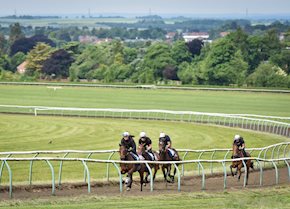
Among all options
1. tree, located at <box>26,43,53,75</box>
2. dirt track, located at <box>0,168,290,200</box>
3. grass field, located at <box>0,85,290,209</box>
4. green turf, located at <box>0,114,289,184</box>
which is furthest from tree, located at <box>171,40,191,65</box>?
dirt track, located at <box>0,168,290,200</box>

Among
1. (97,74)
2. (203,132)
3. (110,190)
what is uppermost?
(110,190)

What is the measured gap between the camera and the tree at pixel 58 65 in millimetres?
109250

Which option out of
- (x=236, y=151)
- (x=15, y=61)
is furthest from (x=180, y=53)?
(x=236, y=151)

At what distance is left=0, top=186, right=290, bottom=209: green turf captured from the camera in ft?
65.8

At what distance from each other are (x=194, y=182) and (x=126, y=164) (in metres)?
3.46

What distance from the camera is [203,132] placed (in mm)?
44344

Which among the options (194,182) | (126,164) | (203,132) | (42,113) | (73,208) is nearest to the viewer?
(73,208)

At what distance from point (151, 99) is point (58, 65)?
4361cm

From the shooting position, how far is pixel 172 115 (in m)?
54.7

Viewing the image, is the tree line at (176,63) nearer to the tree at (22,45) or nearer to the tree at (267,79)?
the tree at (267,79)


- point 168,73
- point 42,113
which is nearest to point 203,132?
point 42,113

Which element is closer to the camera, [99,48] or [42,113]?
[42,113]

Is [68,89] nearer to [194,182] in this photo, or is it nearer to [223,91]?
[223,91]

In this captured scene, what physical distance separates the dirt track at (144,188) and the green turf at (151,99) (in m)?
30.9
